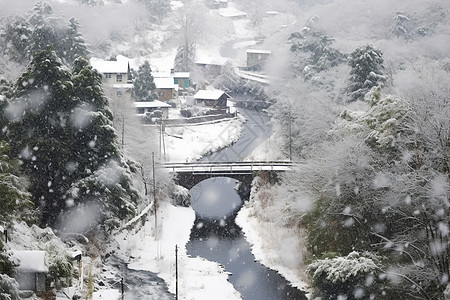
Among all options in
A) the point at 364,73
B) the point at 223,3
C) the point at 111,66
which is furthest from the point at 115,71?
the point at 223,3

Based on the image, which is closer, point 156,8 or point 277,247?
point 277,247

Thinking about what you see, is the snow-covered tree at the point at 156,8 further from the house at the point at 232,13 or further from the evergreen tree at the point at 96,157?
the evergreen tree at the point at 96,157

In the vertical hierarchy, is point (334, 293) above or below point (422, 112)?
below

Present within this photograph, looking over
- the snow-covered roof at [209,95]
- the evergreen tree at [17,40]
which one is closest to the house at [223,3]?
the snow-covered roof at [209,95]

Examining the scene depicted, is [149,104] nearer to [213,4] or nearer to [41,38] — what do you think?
[41,38]

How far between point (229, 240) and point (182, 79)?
139 feet

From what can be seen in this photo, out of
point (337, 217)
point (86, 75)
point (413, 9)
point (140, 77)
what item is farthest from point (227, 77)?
point (337, 217)

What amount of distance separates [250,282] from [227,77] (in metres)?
52.8

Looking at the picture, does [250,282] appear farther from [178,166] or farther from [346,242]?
[178,166]

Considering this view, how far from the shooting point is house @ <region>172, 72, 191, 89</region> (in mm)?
69062

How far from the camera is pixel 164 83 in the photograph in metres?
62.0

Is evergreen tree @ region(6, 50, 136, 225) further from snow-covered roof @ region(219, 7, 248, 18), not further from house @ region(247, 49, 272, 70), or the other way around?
snow-covered roof @ region(219, 7, 248, 18)

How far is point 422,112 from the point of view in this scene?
19547mm

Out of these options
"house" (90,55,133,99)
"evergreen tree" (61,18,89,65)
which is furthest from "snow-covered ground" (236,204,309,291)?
"house" (90,55,133,99)
